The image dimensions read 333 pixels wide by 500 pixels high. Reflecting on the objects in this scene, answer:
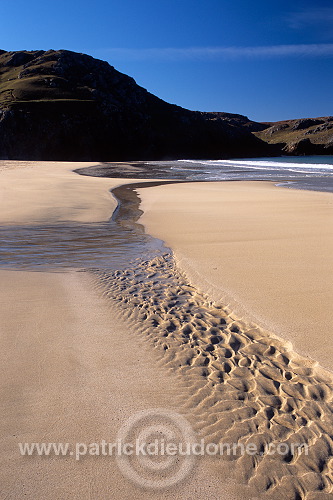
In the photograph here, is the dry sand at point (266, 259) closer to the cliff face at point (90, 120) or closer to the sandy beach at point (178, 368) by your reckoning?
the sandy beach at point (178, 368)

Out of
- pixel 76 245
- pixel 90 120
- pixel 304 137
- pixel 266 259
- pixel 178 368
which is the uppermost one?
pixel 304 137

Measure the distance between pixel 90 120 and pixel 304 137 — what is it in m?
99.6

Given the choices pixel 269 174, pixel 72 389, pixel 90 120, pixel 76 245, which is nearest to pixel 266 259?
pixel 76 245

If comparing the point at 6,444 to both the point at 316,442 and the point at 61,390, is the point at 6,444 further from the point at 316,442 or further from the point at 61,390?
the point at 316,442

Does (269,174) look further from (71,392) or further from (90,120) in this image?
(90,120)

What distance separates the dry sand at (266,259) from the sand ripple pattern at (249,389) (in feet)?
1.01

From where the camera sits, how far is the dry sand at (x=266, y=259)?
3.76 meters

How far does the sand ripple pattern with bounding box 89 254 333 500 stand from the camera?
6.75ft

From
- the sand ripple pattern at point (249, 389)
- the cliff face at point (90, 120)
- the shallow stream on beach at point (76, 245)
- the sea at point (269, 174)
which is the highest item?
the cliff face at point (90, 120)

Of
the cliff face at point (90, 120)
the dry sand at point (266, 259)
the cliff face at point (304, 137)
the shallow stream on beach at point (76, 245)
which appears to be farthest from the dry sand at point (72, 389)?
the cliff face at point (304, 137)

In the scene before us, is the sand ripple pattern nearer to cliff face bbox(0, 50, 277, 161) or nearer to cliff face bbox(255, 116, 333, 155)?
cliff face bbox(0, 50, 277, 161)

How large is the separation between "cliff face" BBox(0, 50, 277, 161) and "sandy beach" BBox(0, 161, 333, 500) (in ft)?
273

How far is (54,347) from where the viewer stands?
3236 millimetres

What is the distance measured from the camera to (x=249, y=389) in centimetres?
276
